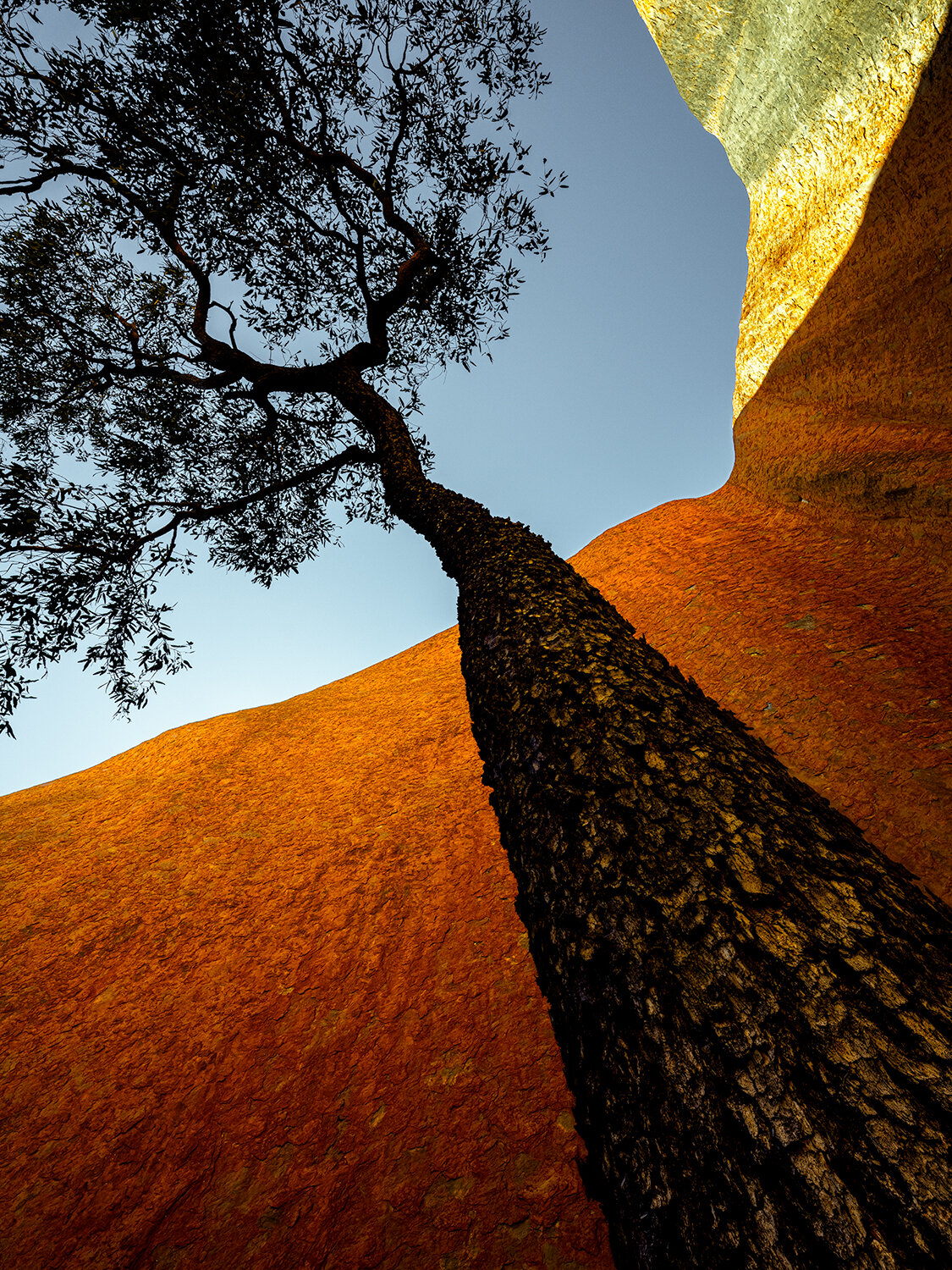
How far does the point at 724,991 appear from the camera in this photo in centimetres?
124

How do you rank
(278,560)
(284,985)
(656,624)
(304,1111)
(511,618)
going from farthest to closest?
(278,560) < (656,624) < (284,985) < (304,1111) < (511,618)

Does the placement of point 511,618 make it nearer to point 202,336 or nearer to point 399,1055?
point 399,1055

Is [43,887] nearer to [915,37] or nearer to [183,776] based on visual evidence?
[183,776]

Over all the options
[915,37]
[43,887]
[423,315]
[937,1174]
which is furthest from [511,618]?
[915,37]

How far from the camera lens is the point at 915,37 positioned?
727 centimetres

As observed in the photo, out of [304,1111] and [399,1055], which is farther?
[399,1055]

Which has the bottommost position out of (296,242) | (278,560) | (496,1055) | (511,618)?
(496,1055)

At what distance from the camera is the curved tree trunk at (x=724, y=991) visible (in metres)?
0.95

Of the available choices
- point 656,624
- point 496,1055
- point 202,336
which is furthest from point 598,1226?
point 202,336

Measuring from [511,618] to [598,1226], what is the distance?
3.57 meters

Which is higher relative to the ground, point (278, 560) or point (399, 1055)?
point (278, 560)

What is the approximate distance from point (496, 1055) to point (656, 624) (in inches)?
232

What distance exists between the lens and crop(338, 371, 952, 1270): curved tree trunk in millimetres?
951

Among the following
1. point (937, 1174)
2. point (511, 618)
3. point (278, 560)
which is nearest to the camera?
point (937, 1174)
